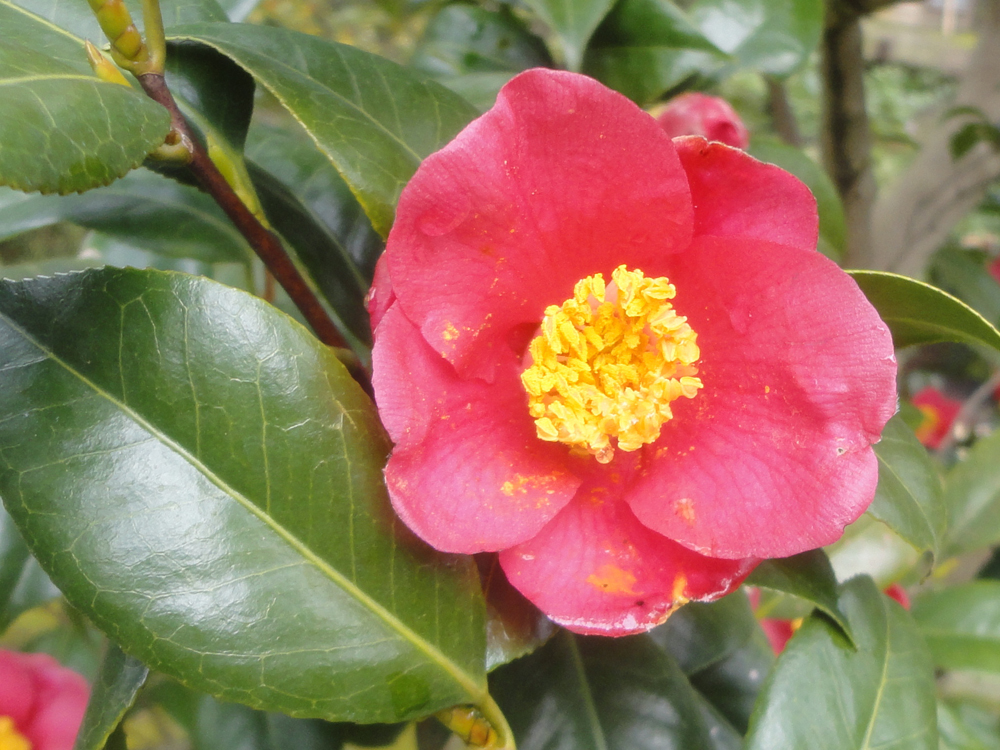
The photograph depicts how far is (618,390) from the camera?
1.76ft

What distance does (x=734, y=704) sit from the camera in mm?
802

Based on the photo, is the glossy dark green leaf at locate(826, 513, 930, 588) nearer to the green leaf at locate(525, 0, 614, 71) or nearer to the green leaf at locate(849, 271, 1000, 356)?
the green leaf at locate(849, 271, 1000, 356)

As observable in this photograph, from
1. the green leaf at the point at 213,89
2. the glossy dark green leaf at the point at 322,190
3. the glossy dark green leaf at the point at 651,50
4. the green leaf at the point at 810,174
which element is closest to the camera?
the green leaf at the point at 213,89

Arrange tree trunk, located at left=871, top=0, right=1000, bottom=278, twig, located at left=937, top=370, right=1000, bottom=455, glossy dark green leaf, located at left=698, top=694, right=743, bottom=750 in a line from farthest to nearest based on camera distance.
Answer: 1. twig, located at left=937, top=370, right=1000, bottom=455
2. tree trunk, located at left=871, top=0, right=1000, bottom=278
3. glossy dark green leaf, located at left=698, top=694, right=743, bottom=750

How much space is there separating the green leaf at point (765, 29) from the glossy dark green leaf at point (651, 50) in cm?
9

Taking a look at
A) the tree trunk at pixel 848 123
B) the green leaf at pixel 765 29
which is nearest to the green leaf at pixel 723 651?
the green leaf at pixel 765 29

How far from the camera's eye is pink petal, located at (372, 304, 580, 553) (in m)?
0.42

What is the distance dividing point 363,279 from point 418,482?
26 cm

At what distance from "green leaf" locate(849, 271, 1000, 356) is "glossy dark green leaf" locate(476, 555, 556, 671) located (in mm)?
310

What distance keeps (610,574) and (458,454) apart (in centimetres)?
12

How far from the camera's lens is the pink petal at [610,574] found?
449 millimetres

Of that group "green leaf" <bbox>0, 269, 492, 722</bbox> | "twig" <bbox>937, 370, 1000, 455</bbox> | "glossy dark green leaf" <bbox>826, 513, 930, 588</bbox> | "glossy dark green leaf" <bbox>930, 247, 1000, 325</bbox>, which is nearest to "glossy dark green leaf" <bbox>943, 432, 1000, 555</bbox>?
"glossy dark green leaf" <bbox>826, 513, 930, 588</bbox>

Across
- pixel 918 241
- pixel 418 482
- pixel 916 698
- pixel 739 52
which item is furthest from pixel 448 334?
pixel 918 241

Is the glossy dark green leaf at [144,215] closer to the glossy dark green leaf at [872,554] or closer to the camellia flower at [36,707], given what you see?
the camellia flower at [36,707]
